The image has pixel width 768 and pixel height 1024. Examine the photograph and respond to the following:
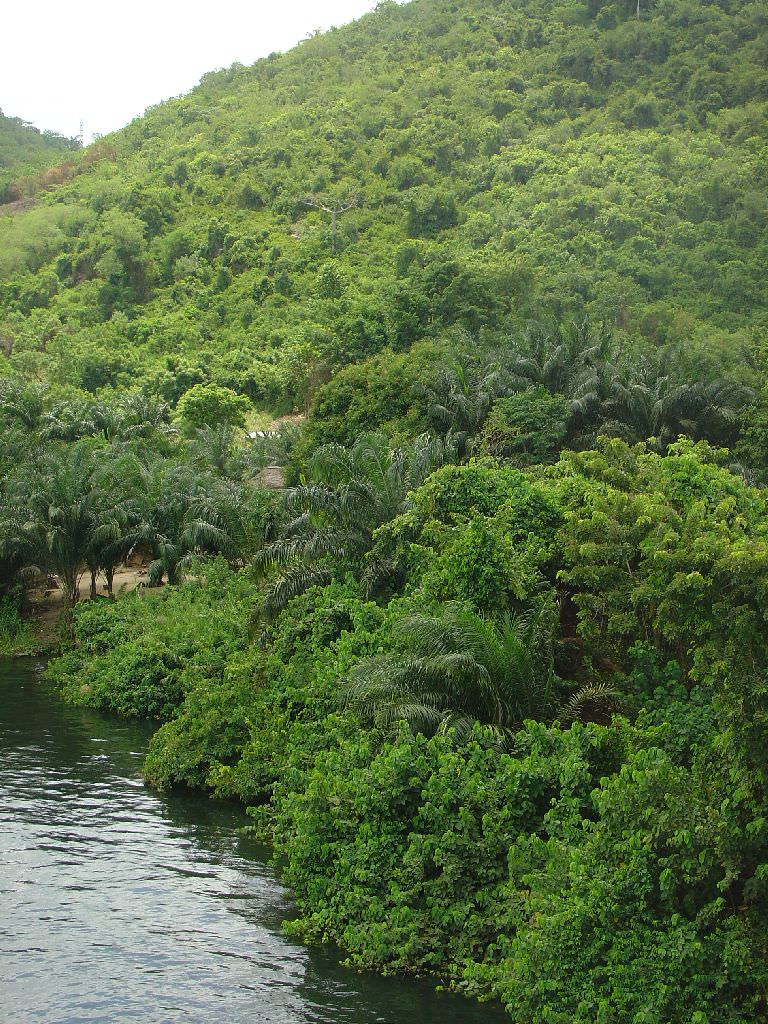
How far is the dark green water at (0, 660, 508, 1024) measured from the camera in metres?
10.9

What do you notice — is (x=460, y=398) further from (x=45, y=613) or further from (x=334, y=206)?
(x=334, y=206)

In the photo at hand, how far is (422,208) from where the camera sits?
64.9m

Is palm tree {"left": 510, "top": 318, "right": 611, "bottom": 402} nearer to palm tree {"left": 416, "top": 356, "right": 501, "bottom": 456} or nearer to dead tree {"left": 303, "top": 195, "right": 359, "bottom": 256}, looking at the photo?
palm tree {"left": 416, "top": 356, "right": 501, "bottom": 456}

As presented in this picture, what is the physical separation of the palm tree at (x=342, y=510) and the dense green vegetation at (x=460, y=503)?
0.08m

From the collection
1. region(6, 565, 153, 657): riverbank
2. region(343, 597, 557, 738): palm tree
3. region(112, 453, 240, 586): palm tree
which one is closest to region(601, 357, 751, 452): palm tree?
region(112, 453, 240, 586): palm tree

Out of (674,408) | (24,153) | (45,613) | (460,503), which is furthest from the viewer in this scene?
(24,153)

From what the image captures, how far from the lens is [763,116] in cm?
6544

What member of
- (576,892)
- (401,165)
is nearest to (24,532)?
(576,892)

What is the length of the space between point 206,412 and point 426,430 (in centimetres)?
1817

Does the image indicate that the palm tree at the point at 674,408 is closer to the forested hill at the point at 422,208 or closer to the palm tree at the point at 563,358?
the palm tree at the point at 563,358

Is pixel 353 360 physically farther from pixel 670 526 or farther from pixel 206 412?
pixel 670 526

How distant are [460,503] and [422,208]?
4966cm

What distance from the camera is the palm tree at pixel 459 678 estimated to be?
14.2 m

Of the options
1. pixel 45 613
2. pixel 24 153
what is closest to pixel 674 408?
pixel 45 613
